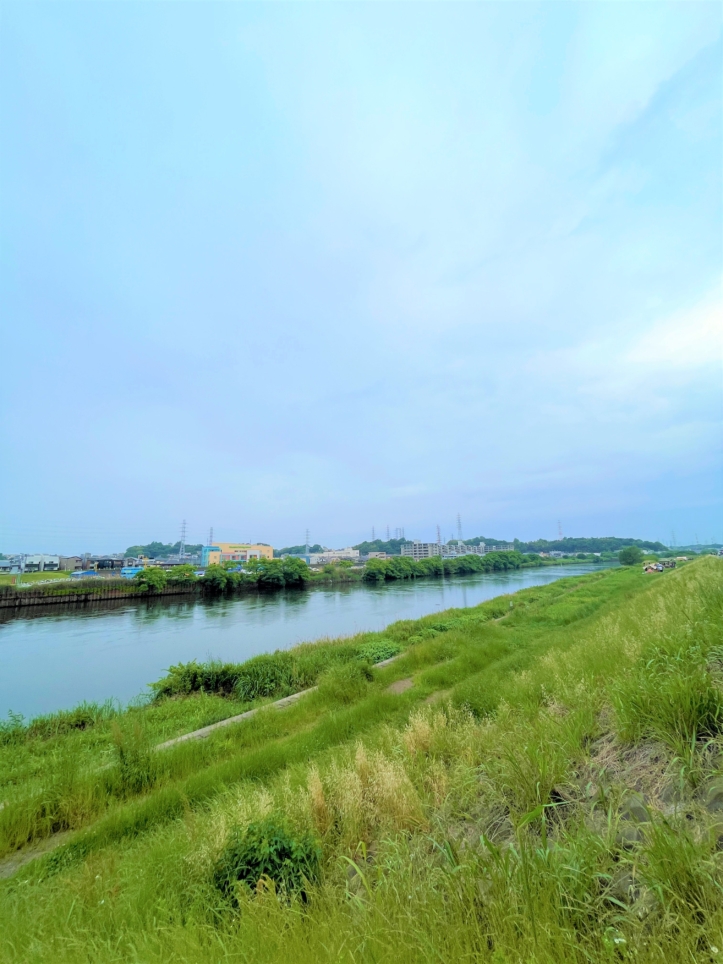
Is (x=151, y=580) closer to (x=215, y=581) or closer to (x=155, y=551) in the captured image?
(x=215, y=581)

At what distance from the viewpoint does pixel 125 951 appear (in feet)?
8.18

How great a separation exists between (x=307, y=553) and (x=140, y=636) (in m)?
152

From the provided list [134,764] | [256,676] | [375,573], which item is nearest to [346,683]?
[256,676]

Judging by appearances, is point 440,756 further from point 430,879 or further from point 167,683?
point 167,683

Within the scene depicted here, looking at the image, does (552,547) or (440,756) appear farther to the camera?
(552,547)

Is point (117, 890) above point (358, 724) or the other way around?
above

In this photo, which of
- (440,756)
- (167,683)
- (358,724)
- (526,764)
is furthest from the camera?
(167,683)

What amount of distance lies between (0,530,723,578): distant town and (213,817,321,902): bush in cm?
6883

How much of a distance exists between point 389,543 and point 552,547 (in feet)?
235

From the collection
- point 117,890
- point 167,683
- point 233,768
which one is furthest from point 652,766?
point 167,683

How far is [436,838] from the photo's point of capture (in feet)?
Answer: 9.52

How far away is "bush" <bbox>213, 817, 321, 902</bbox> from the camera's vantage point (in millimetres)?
2854

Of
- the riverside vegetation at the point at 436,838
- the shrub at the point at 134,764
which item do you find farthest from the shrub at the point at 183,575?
the shrub at the point at 134,764

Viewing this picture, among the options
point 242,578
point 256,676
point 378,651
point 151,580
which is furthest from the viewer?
point 242,578
